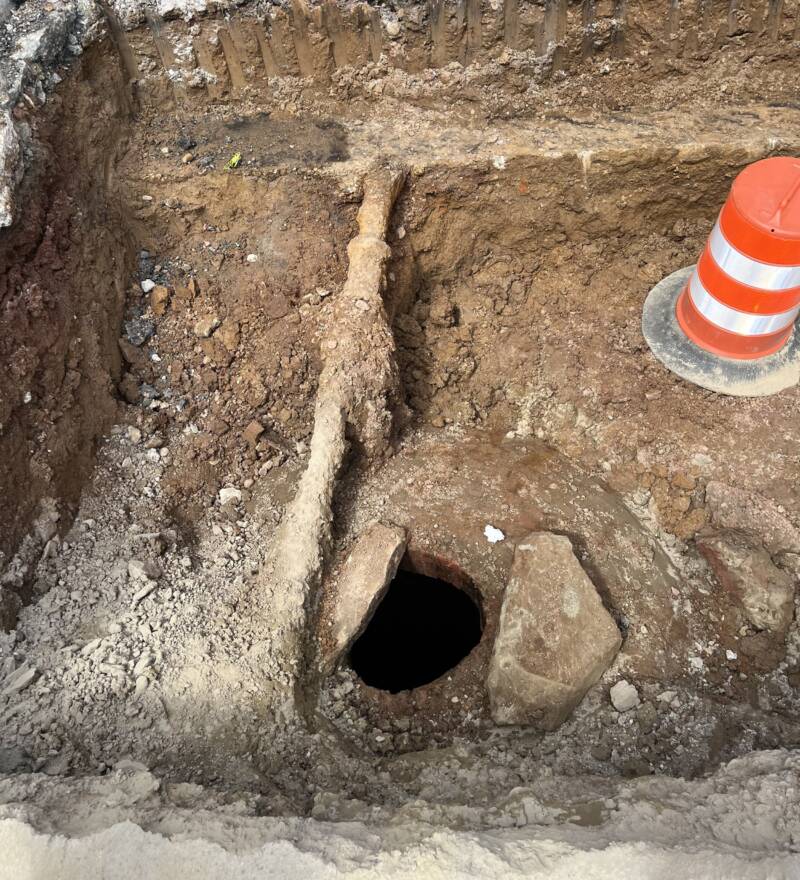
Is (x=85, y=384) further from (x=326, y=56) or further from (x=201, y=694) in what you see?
(x=326, y=56)

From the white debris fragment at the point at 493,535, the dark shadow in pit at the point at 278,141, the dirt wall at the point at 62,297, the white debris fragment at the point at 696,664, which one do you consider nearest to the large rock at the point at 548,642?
the white debris fragment at the point at 493,535

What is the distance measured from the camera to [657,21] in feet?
11.4

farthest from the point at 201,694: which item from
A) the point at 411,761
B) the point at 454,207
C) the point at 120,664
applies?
the point at 454,207

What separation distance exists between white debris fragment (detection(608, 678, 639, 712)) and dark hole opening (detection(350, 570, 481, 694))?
916 millimetres

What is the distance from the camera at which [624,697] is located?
2615 mm

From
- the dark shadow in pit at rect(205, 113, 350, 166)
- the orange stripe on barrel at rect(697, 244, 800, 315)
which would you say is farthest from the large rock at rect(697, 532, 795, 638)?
the dark shadow in pit at rect(205, 113, 350, 166)

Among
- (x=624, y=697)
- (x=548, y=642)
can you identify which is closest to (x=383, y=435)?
(x=548, y=642)

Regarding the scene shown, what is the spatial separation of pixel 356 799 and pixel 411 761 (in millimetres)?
337

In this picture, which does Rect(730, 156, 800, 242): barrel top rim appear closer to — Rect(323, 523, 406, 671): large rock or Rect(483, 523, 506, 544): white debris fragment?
Rect(483, 523, 506, 544): white debris fragment

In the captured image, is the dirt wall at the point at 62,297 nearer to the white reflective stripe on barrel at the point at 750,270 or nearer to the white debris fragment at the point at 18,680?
the white debris fragment at the point at 18,680

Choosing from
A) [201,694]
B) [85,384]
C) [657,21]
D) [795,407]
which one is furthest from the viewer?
[657,21]

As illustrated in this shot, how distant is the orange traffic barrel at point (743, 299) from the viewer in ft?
9.04

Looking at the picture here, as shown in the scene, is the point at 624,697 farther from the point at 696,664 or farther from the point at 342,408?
the point at 342,408

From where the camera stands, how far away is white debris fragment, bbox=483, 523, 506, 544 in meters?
3.05
